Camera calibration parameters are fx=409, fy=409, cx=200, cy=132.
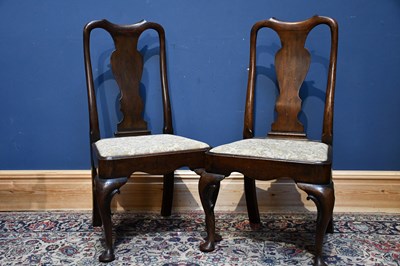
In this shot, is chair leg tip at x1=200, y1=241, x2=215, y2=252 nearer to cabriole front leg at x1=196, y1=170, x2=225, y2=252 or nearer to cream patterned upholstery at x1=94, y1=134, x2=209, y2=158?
cabriole front leg at x1=196, y1=170, x2=225, y2=252

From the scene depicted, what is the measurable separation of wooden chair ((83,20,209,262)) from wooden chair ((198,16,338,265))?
17 centimetres

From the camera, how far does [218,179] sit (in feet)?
→ 6.21

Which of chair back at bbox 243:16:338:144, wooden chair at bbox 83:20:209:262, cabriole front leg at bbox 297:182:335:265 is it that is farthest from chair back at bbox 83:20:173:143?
cabriole front leg at bbox 297:182:335:265

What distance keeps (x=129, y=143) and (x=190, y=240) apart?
592 millimetres

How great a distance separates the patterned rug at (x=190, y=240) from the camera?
1.89m

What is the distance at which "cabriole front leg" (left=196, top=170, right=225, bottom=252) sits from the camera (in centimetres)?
190

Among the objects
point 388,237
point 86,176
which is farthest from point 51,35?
point 388,237

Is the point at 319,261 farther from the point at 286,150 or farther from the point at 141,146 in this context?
the point at 141,146

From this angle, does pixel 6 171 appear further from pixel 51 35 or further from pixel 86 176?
pixel 51 35

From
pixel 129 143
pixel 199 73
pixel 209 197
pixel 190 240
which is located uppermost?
pixel 199 73

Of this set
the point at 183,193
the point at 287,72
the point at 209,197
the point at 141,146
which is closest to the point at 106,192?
the point at 141,146

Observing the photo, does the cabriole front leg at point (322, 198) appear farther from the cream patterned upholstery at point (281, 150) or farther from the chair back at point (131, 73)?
the chair back at point (131, 73)

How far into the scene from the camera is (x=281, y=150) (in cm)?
180

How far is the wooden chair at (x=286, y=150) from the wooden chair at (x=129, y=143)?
6.8 inches
